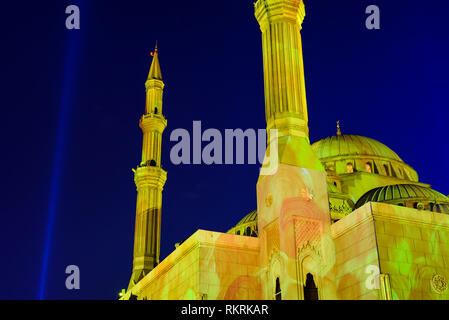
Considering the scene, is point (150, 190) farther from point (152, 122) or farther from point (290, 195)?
point (290, 195)

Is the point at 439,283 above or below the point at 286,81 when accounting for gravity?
below

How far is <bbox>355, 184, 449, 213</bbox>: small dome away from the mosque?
7.47 metres

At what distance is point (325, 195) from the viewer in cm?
1229

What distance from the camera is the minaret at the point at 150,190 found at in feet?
66.3

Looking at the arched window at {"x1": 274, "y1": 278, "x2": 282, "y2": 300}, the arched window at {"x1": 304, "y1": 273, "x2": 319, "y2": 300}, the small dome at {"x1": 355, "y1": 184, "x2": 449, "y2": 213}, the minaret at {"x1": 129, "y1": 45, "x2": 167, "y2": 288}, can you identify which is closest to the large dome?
the small dome at {"x1": 355, "y1": 184, "x2": 449, "y2": 213}

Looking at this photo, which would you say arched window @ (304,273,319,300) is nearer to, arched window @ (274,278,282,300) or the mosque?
the mosque

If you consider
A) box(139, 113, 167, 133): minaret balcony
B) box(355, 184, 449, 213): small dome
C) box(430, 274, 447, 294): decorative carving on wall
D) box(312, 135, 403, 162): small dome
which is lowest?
box(430, 274, 447, 294): decorative carving on wall

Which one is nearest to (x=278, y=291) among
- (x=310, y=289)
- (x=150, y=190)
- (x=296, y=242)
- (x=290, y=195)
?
(x=310, y=289)

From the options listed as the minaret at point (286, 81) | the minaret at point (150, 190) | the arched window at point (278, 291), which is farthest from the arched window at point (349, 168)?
the arched window at point (278, 291)

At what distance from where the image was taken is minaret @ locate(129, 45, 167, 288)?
2020 cm

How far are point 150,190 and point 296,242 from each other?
10801 mm

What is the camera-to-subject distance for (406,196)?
20062mm
